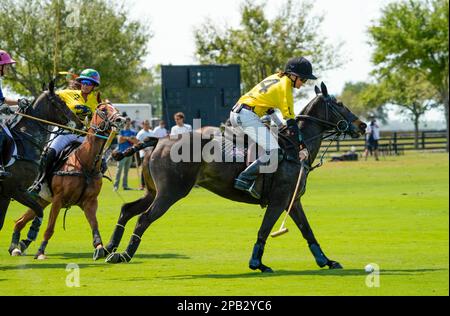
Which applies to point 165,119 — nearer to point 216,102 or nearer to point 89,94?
point 216,102

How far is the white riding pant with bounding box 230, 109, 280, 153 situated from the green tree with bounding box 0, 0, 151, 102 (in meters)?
38.5

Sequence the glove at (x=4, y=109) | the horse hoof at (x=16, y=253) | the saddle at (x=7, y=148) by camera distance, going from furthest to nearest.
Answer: the horse hoof at (x=16, y=253) → the saddle at (x=7, y=148) → the glove at (x=4, y=109)

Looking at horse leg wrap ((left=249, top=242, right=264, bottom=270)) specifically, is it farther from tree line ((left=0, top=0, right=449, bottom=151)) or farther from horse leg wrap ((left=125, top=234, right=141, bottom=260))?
tree line ((left=0, top=0, right=449, bottom=151))

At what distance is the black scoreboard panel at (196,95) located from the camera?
1543 inches

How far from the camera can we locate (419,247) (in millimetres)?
17891

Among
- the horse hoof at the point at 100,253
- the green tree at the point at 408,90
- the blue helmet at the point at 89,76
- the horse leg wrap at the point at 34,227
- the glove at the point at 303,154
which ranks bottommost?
the horse hoof at the point at 100,253

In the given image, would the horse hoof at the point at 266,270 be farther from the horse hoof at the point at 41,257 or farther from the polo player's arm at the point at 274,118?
the horse hoof at the point at 41,257

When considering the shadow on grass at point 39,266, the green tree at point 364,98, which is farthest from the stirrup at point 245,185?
the green tree at point 364,98

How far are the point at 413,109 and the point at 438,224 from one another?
7641 cm

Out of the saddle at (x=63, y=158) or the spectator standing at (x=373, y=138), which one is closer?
the saddle at (x=63, y=158)

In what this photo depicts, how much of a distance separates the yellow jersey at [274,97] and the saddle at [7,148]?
391 cm

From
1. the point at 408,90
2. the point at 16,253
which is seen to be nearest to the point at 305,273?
the point at 16,253

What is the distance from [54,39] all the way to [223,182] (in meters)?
40.5
